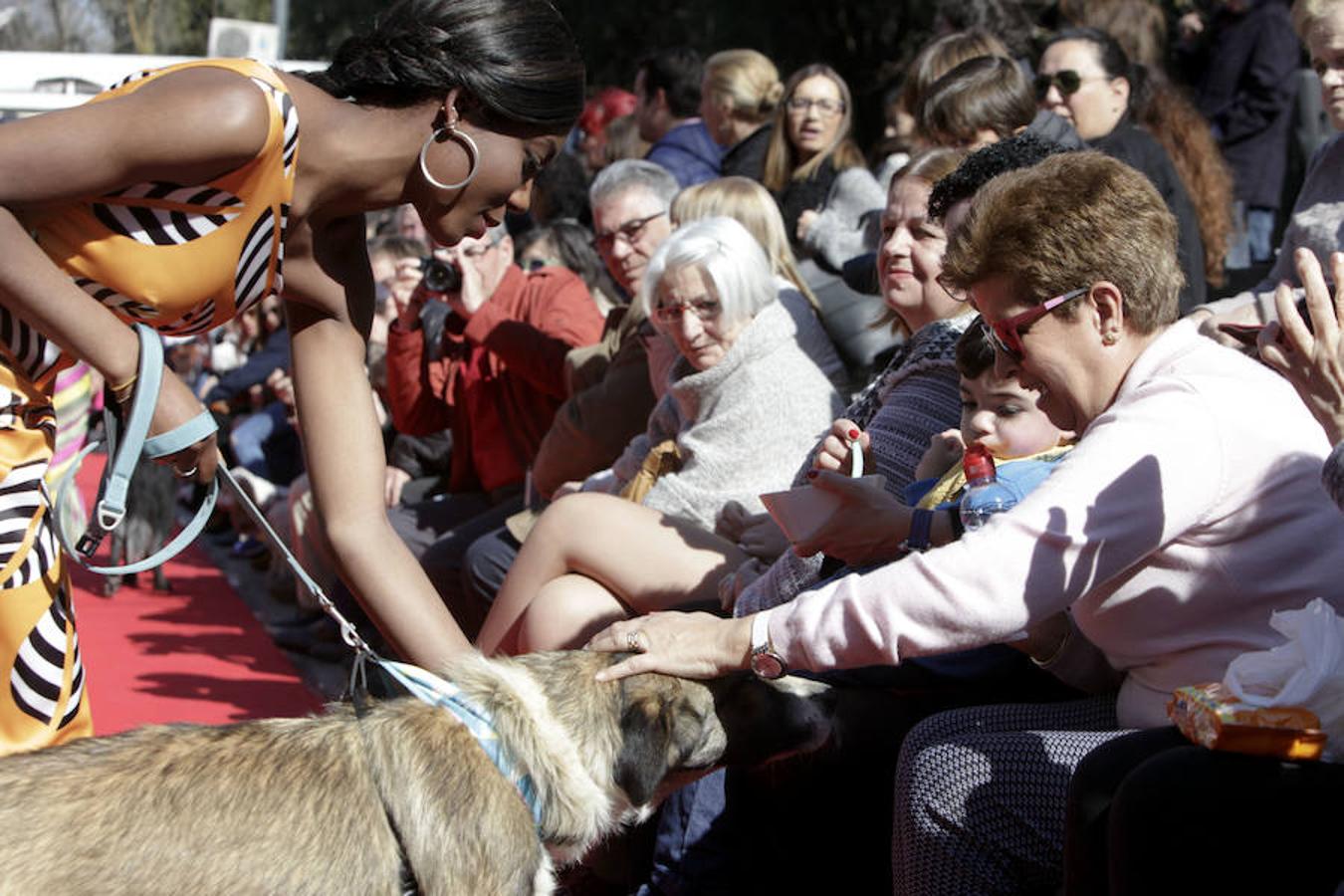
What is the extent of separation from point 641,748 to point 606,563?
1370mm

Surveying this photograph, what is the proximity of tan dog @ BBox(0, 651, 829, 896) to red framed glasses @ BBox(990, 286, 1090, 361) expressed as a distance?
3.10 ft

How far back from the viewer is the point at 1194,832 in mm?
2371

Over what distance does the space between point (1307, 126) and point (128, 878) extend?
805 cm

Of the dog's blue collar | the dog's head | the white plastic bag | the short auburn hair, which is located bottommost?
the dog's head

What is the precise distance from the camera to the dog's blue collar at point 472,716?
9.51ft

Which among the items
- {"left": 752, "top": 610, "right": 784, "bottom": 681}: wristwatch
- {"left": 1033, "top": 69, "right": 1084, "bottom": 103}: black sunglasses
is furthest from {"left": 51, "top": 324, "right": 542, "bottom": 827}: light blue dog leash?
{"left": 1033, "top": 69, "right": 1084, "bottom": 103}: black sunglasses

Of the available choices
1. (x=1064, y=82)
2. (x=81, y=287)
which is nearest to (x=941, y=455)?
(x=81, y=287)

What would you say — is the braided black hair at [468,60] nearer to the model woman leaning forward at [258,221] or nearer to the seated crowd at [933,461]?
the model woman leaning forward at [258,221]

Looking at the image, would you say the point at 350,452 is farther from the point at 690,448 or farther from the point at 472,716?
the point at 690,448

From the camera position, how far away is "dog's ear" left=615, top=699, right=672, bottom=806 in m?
3.04

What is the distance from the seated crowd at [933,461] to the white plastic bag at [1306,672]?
10 centimetres

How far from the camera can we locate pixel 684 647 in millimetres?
3113

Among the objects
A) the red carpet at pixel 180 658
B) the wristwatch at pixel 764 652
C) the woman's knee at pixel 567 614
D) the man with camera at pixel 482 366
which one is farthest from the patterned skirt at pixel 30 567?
the man with camera at pixel 482 366

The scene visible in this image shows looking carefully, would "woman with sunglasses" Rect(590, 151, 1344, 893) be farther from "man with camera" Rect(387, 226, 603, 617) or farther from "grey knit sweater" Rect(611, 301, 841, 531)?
"man with camera" Rect(387, 226, 603, 617)
